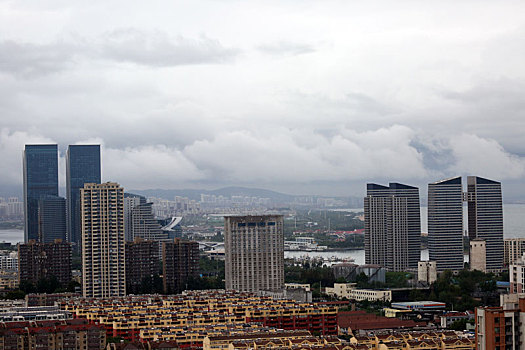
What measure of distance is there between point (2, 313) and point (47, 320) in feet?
7.13

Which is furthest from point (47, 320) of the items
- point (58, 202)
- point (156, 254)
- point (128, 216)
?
point (58, 202)

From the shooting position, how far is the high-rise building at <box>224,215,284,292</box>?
85.9 feet

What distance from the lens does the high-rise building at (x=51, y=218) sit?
4688cm

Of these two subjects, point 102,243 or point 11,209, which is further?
point 11,209

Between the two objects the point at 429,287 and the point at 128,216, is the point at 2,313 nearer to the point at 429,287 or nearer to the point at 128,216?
the point at 429,287

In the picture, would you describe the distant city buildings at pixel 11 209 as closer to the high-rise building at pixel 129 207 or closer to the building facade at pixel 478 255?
the high-rise building at pixel 129 207

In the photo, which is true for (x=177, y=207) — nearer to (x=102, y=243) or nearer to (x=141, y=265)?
(x=141, y=265)

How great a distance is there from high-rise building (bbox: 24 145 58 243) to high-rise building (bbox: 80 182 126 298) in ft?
79.9

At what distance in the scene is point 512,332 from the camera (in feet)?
27.0

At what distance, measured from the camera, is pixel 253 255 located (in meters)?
26.3

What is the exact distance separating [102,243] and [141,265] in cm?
353

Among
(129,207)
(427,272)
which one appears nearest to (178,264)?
(427,272)

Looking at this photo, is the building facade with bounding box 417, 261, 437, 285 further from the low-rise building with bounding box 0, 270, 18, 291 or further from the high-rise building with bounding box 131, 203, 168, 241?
the high-rise building with bounding box 131, 203, 168, 241

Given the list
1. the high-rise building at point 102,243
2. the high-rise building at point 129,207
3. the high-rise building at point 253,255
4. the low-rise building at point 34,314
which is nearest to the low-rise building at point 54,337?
the low-rise building at point 34,314
